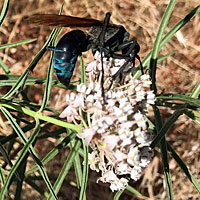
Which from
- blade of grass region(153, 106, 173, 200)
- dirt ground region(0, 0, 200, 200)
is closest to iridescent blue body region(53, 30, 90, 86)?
blade of grass region(153, 106, 173, 200)

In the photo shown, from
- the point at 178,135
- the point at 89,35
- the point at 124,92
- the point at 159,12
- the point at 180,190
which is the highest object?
the point at 159,12

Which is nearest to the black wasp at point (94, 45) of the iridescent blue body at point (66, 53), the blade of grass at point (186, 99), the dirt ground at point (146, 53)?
the iridescent blue body at point (66, 53)

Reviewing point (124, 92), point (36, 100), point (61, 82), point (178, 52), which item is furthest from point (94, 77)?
point (178, 52)

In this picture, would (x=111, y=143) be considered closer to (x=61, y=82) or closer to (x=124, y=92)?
(x=124, y=92)

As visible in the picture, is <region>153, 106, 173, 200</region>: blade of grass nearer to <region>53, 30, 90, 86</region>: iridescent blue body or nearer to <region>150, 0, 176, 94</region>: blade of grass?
<region>150, 0, 176, 94</region>: blade of grass

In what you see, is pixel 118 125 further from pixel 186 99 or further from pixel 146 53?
pixel 146 53

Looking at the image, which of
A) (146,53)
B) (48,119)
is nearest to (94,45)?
(48,119)
